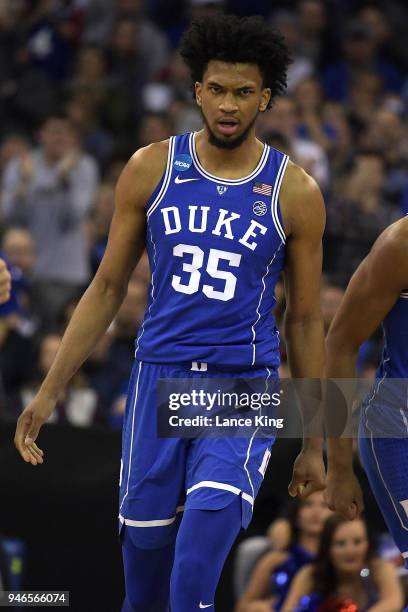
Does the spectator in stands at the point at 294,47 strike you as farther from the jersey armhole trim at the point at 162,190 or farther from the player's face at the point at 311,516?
the jersey armhole trim at the point at 162,190

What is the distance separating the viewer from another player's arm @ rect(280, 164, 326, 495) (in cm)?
551

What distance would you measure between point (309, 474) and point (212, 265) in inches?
38.4

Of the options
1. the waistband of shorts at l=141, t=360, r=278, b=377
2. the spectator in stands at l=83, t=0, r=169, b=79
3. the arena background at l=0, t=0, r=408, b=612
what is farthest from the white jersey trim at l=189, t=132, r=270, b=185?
the spectator in stands at l=83, t=0, r=169, b=79

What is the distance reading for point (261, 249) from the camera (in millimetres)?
5430

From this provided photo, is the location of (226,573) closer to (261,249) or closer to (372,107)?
(261,249)

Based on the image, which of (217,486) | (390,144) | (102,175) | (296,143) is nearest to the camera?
(217,486)

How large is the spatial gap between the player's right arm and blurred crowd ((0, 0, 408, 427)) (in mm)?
2906

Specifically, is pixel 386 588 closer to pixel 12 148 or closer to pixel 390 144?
pixel 390 144

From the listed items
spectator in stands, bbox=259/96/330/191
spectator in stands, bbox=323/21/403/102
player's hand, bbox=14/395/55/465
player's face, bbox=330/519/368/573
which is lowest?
player's face, bbox=330/519/368/573

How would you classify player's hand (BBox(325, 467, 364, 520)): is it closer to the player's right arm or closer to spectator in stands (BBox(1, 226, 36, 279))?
the player's right arm

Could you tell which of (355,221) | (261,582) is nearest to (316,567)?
(261,582)

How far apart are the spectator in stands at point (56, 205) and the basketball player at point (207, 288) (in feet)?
19.6

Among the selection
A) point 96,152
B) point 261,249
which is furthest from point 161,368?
point 96,152

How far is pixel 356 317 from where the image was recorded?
566 centimetres
